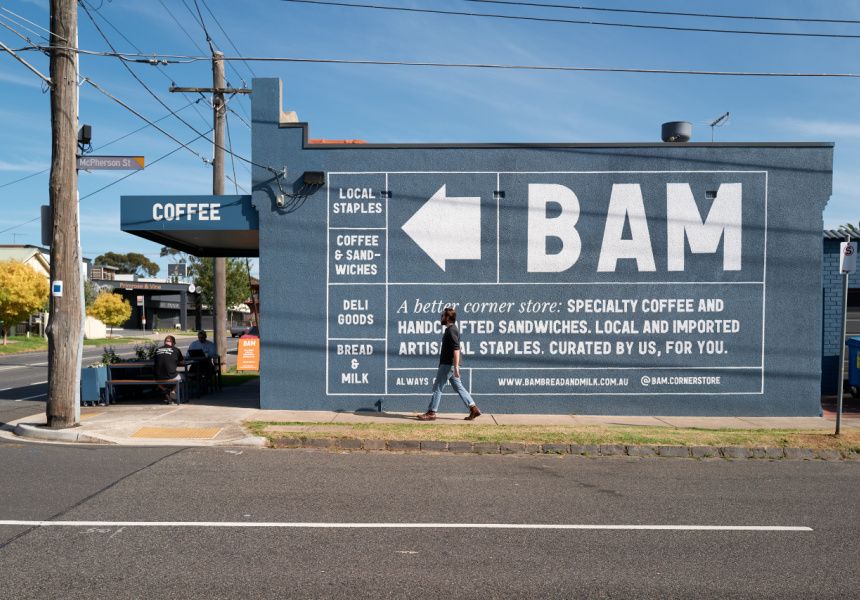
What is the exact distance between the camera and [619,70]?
1093 cm

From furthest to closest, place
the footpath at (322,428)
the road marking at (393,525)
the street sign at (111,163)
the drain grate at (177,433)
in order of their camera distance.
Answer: the street sign at (111,163) → the drain grate at (177,433) → the footpath at (322,428) → the road marking at (393,525)

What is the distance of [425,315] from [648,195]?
15.4 feet

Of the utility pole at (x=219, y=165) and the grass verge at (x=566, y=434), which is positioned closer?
the grass verge at (x=566, y=434)

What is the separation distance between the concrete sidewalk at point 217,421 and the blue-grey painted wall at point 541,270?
0.53m

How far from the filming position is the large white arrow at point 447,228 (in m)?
11.7

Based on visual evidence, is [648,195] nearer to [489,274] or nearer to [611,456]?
[489,274]

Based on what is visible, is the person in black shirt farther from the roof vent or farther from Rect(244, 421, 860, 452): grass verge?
the roof vent

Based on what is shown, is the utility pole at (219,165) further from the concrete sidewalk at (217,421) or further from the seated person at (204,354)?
the concrete sidewalk at (217,421)

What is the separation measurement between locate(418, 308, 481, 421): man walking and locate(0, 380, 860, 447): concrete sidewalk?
22cm

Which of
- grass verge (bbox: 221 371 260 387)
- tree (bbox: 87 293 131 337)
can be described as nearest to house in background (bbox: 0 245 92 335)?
tree (bbox: 87 293 131 337)

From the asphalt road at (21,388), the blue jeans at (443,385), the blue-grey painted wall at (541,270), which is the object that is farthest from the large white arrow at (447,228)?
the asphalt road at (21,388)

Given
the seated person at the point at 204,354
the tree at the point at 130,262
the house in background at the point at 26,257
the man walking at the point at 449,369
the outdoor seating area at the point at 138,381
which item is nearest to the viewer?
the man walking at the point at 449,369

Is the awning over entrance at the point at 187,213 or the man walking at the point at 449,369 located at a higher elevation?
the awning over entrance at the point at 187,213

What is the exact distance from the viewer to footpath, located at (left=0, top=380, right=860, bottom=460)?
894cm
